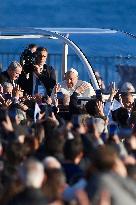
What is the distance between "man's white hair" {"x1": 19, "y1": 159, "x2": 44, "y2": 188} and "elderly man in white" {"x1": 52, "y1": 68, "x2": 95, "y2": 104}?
8826 mm

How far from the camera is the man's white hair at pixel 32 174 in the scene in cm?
1061

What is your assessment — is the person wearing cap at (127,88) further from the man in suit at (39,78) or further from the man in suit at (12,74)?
the man in suit at (12,74)

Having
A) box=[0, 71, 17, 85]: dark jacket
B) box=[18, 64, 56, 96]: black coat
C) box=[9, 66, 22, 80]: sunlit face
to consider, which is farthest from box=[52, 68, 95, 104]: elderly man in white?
box=[0, 71, 17, 85]: dark jacket

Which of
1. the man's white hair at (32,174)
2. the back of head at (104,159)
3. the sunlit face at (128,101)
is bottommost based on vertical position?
the sunlit face at (128,101)

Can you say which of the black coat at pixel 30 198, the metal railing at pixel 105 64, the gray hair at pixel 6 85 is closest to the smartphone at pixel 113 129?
the gray hair at pixel 6 85

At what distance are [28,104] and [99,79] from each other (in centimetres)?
285

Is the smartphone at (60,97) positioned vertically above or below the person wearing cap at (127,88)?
below

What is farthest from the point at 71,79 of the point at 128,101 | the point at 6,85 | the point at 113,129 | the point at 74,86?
the point at 113,129

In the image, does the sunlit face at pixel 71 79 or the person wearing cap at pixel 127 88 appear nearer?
the person wearing cap at pixel 127 88

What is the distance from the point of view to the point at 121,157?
1204 cm

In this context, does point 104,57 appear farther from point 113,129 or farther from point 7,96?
point 113,129

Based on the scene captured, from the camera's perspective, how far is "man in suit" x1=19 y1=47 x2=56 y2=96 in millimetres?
19891

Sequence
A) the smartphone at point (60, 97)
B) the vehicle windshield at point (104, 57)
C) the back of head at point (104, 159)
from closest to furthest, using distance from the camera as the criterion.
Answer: the back of head at point (104, 159)
the smartphone at point (60, 97)
the vehicle windshield at point (104, 57)

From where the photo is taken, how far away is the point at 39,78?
20047 mm
